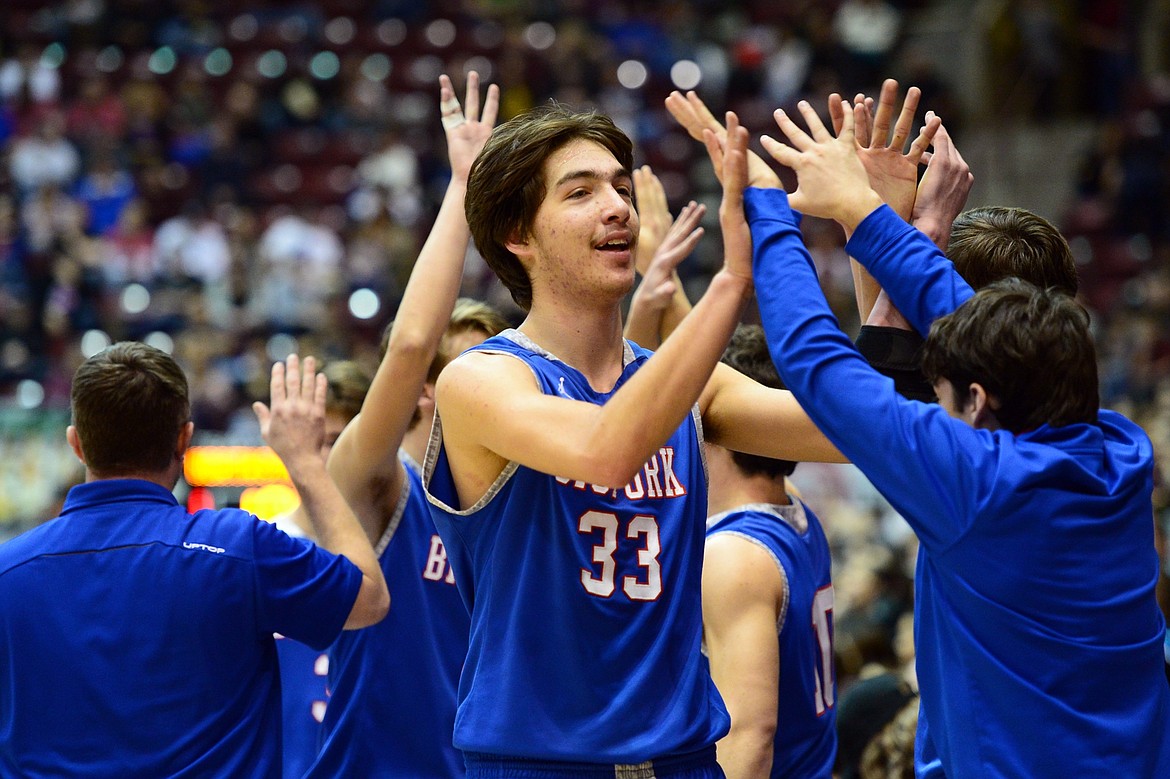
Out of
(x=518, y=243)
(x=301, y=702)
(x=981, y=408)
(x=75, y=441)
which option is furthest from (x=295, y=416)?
(x=981, y=408)

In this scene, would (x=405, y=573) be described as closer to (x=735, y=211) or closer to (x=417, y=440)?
(x=417, y=440)

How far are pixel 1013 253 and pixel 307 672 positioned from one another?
99.5 inches

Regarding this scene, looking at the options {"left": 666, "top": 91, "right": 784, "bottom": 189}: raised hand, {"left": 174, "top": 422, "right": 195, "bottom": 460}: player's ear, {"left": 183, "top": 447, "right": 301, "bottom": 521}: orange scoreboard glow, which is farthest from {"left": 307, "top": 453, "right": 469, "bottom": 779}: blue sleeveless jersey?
{"left": 183, "top": 447, "right": 301, "bottom": 521}: orange scoreboard glow

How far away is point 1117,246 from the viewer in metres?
14.9

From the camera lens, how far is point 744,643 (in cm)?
371

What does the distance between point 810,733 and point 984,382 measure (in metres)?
1.69

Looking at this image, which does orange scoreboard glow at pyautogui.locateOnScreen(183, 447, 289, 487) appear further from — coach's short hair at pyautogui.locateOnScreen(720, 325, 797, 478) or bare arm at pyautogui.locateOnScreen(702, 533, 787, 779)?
bare arm at pyautogui.locateOnScreen(702, 533, 787, 779)

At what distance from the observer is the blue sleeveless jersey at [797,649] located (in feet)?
12.9

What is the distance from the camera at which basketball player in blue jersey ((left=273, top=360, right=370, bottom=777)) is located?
434cm

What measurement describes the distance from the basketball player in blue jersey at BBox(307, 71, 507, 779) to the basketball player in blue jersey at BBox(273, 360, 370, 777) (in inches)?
11.8

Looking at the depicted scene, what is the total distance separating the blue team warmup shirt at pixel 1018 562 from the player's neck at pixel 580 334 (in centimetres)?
58

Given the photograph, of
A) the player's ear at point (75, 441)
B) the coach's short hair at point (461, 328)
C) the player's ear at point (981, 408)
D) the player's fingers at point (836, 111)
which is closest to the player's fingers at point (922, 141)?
the player's fingers at point (836, 111)

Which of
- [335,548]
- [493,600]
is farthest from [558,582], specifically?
A: [335,548]

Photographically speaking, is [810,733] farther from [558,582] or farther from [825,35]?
[825,35]
